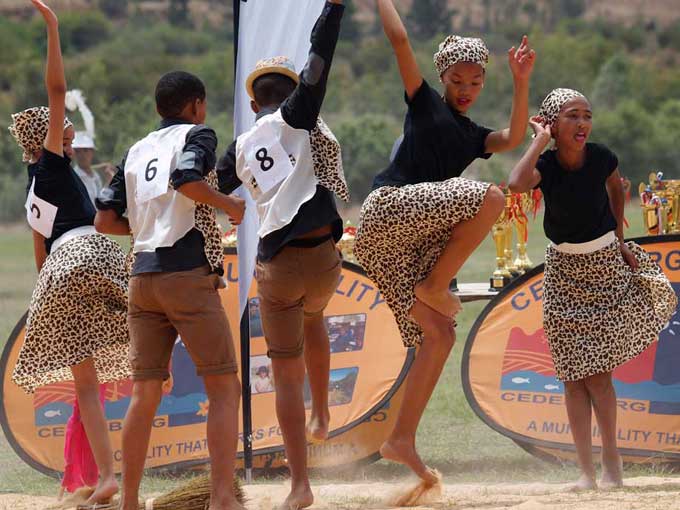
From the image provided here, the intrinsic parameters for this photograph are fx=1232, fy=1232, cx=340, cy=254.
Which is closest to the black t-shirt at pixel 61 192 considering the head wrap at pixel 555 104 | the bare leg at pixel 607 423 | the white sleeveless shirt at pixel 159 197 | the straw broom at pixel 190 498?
the white sleeveless shirt at pixel 159 197

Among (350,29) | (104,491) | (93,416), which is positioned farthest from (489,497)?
(350,29)

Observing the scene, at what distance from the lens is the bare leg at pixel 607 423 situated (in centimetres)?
595

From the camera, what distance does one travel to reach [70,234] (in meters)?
5.96

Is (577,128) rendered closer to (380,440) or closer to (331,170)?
(331,170)

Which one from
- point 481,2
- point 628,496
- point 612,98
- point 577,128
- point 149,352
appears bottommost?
point 628,496

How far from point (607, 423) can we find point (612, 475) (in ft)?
0.82

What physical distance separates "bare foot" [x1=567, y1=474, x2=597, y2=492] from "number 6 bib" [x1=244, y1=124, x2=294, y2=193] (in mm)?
2063

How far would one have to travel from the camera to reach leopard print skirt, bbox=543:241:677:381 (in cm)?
599

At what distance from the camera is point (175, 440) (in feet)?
23.0

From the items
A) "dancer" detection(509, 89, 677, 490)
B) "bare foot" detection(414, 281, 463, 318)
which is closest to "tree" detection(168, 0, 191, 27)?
"dancer" detection(509, 89, 677, 490)

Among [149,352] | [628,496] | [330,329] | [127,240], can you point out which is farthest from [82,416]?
[127,240]

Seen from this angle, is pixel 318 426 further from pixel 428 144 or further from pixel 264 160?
pixel 428 144

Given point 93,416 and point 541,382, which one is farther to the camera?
point 541,382

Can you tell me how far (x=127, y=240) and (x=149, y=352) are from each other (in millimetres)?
11718
